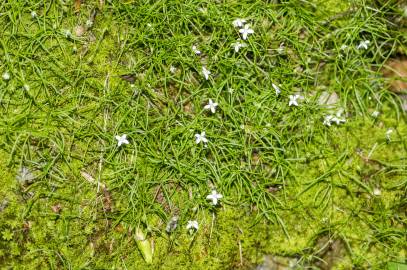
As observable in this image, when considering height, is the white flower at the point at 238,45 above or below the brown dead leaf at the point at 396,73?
above

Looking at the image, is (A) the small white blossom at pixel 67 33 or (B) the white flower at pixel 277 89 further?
(B) the white flower at pixel 277 89

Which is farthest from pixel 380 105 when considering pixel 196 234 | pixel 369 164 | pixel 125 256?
pixel 125 256

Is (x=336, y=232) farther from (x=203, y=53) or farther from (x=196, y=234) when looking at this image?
(x=203, y=53)

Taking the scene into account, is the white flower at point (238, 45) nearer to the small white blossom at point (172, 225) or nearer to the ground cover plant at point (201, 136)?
the ground cover plant at point (201, 136)

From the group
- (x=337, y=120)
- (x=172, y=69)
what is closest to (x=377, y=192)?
(x=337, y=120)

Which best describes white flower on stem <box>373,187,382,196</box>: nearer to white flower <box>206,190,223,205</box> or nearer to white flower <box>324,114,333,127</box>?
white flower <box>324,114,333,127</box>

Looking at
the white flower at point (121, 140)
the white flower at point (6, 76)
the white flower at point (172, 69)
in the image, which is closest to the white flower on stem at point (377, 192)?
the white flower at point (172, 69)

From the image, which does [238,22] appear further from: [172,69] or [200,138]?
[200,138]
